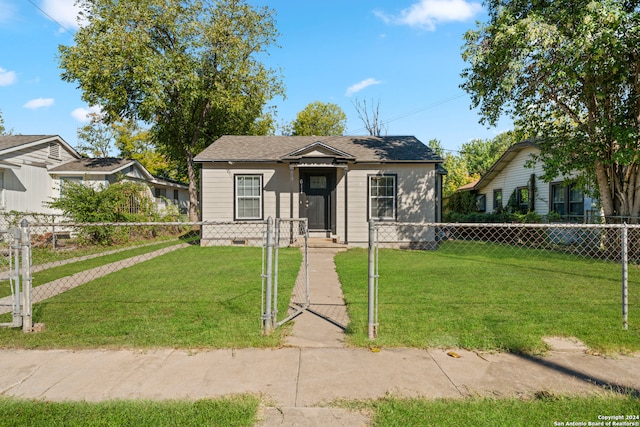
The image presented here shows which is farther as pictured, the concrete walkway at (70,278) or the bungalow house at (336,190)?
the bungalow house at (336,190)

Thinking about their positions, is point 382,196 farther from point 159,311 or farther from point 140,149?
point 140,149

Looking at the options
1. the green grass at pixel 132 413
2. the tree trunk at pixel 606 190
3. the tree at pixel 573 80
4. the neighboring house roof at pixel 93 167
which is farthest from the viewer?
the neighboring house roof at pixel 93 167

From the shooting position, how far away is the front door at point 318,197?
1456 cm

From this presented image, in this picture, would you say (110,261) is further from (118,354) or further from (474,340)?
(474,340)

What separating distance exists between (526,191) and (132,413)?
69.0 feet

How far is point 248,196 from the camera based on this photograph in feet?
46.8

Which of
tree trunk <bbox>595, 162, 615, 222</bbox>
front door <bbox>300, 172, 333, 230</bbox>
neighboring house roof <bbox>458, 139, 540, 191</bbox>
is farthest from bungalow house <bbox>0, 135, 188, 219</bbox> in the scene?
tree trunk <bbox>595, 162, 615, 222</bbox>

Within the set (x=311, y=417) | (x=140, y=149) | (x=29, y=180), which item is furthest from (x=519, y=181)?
(x=140, y=149)

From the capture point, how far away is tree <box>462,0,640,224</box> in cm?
941

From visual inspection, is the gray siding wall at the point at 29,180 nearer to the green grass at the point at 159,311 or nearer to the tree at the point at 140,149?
the green grass at the point at 159,311

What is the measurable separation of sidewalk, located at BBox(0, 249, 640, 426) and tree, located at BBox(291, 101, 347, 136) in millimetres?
41350

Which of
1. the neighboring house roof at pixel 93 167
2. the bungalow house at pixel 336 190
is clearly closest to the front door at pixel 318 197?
the bungalow house at pixel 336 190

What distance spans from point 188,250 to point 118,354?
9.22 metres

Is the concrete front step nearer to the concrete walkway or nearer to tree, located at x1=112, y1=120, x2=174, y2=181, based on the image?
the concrete walkway
